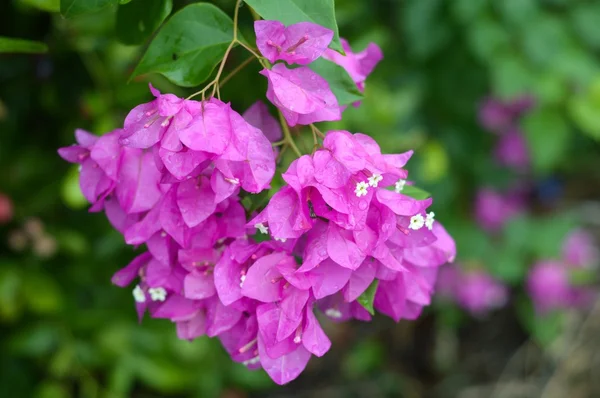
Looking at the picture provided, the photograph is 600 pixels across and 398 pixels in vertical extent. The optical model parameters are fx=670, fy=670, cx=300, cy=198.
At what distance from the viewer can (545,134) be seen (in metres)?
1.48

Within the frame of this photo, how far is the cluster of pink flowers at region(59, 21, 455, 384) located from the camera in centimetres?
53

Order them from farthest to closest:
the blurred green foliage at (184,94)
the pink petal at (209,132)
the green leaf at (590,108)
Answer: the green leaf at (590,108) → the blurred green foliage at (184,94) → the pink petal at (209,132)

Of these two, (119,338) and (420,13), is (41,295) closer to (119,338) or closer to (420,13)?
(119,338)

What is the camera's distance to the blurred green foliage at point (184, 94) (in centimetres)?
A: 105

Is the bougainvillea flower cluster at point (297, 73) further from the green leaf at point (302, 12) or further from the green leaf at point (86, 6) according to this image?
the green leaf at point (86, 6)

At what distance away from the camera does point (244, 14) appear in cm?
86

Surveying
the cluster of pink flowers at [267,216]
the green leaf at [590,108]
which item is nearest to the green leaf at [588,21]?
the green leaf at [590,108]

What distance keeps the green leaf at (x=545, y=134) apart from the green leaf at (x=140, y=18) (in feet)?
3.54

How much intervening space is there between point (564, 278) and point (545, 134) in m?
0.45

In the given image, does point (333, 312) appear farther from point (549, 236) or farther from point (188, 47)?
point (549, 236)

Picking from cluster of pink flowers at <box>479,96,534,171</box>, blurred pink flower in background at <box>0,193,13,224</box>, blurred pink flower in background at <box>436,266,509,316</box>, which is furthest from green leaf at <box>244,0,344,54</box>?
blurred pink flower in background at <box>436,266,509,316</box>

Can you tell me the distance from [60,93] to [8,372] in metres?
0.61

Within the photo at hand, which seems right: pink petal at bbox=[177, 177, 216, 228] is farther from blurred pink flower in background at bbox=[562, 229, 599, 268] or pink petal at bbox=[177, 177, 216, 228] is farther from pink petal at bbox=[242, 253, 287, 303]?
blurred pink flower in background at bbox=[562, 229, 599, 268]

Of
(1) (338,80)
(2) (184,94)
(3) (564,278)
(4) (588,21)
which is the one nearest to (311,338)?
(1) (338,80)
